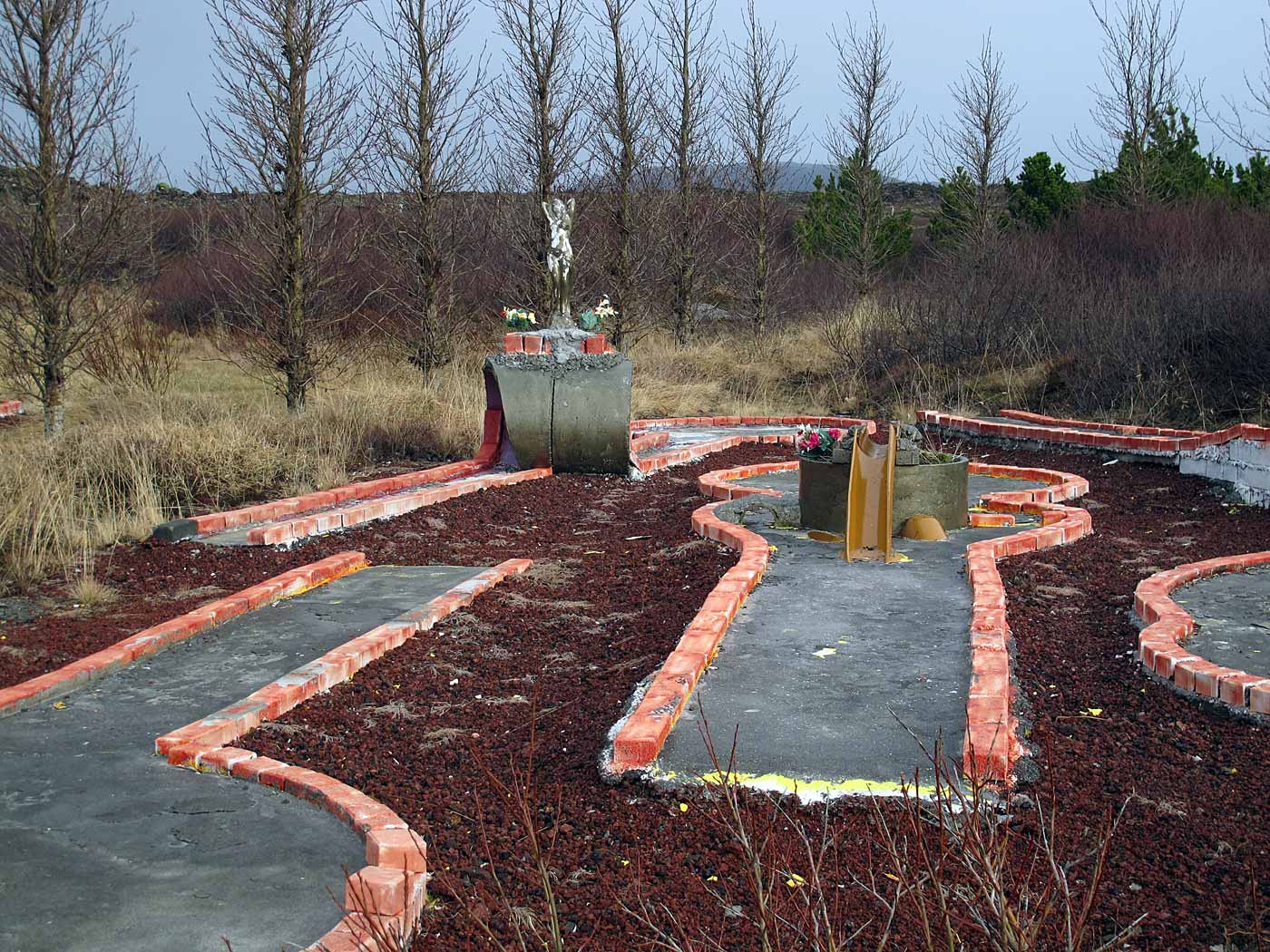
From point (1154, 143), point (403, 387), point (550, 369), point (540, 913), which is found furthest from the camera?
point (1154, 143)

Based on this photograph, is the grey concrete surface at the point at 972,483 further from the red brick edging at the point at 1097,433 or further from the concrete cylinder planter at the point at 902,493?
the red brick edging at the point at 1097,433

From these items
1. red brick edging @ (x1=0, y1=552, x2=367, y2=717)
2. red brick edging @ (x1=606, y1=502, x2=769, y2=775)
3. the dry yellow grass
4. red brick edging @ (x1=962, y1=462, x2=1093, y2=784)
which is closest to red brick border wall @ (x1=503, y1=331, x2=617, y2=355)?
the dry yellow grass

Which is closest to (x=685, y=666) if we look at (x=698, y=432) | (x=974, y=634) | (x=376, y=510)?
(x=974, y=634)

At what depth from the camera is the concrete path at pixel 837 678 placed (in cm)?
407

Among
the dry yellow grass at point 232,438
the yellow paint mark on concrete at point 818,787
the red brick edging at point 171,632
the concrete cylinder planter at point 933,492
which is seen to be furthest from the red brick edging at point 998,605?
the dry yellow grass at point 232,438

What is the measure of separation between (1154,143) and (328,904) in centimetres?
2437

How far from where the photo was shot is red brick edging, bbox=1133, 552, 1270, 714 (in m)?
4.56

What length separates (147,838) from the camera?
370cm

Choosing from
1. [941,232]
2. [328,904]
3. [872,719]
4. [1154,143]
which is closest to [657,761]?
[872,719]

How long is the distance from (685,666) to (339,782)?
142 centimetres

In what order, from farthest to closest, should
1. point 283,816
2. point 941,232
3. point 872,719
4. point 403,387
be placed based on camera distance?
point 941,232 → point 403,387 → point 872,719 → point 283,816

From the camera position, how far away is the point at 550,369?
10.6m

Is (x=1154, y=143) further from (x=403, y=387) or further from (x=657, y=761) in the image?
(x=657, y=761)

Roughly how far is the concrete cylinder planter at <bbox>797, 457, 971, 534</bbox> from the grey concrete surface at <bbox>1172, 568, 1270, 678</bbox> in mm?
1684
